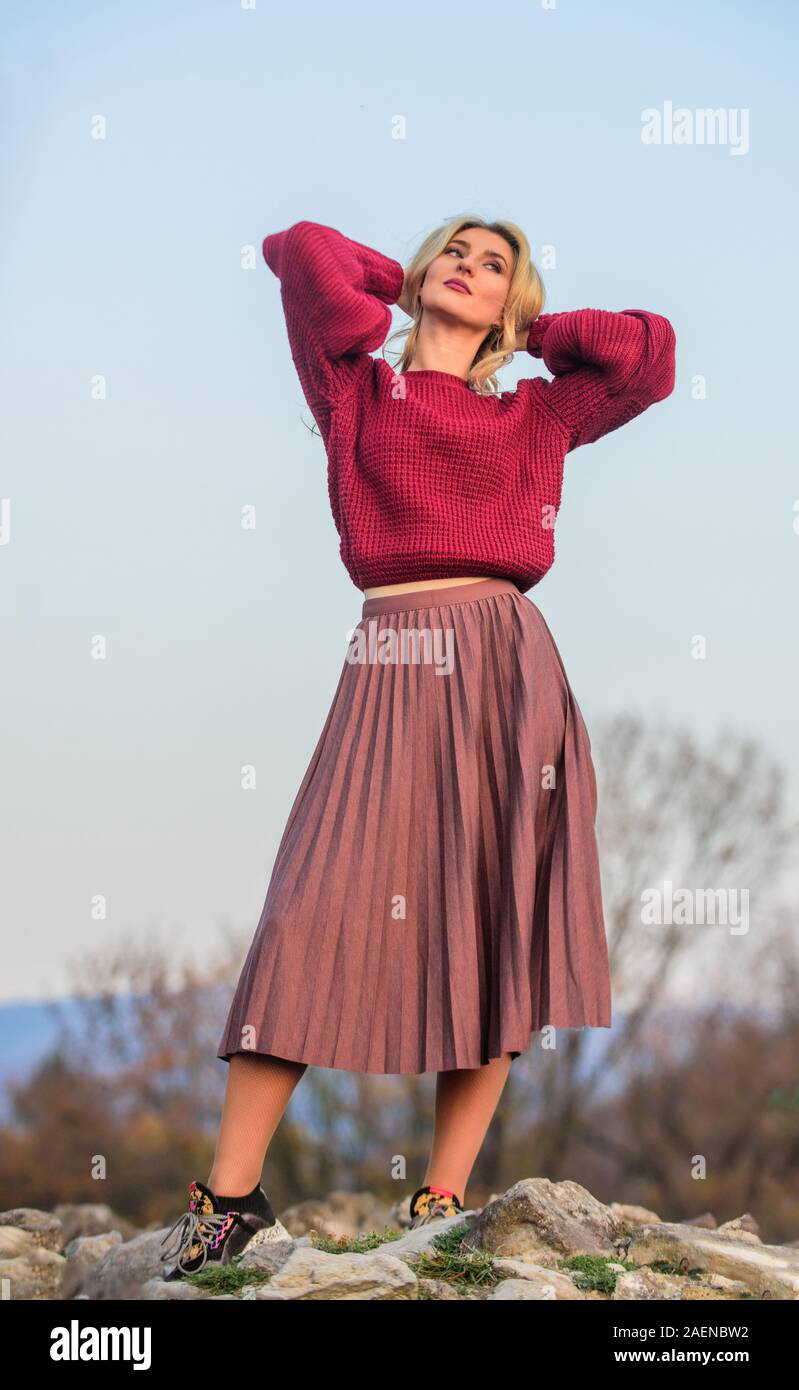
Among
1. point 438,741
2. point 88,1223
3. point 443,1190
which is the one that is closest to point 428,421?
point 438,741

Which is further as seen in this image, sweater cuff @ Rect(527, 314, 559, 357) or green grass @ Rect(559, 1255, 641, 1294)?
sweater cuff @ Rect(527, 314, 559, 357)

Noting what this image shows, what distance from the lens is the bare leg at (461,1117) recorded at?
2.66m

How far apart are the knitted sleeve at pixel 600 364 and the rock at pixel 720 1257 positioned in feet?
5.01

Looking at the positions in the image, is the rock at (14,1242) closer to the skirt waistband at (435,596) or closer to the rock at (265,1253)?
the rock at (265,1253)

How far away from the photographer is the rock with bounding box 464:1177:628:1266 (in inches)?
98.9

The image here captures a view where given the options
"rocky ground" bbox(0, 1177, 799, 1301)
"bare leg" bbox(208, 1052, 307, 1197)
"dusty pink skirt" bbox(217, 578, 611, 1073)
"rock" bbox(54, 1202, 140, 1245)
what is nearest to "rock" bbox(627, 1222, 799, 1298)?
"rocky ground" bbox(0, 1177, 799, 1301)

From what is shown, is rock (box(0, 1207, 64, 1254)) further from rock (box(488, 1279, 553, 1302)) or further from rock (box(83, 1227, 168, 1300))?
rock (box(488, 1279, 553, 1302))

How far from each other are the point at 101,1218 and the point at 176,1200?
3808 millimetres

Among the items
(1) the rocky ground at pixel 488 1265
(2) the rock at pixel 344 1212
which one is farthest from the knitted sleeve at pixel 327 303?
(2) the rock at pixel 344 1212
